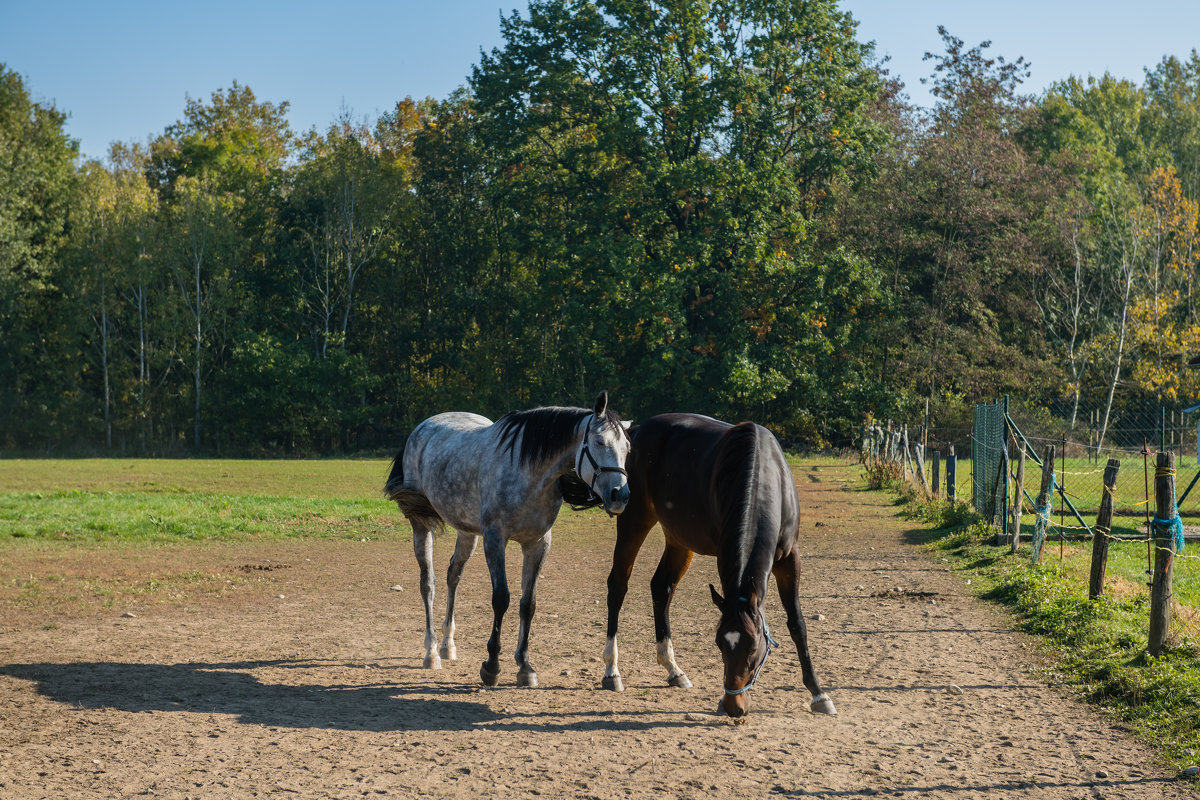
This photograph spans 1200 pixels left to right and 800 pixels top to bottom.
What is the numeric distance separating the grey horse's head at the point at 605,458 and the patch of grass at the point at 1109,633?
319cm

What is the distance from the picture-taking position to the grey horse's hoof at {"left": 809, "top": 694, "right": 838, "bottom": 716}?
19.2ft

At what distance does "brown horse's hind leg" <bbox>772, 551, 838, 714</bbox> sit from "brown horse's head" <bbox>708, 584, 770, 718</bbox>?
664 millimetres

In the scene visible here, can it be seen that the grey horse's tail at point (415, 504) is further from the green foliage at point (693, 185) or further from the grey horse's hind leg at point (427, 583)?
the green foliage at point (693, 185)

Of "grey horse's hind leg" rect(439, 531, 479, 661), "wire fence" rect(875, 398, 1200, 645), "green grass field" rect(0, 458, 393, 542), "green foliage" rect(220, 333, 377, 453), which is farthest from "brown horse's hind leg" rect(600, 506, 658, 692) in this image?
"green foliage" rect(220, 333, 377, 453)

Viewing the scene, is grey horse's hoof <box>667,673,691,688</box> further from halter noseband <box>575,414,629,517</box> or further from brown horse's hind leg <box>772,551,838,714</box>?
halter noseband <box>575,414,629,517</box>

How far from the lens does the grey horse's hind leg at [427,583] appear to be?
705 centimetres

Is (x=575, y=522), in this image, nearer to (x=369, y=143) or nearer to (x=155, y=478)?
(x=155, y=478)

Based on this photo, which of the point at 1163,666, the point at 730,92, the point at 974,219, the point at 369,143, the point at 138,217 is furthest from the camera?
the point at 369,143

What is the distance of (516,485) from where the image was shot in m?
6.65

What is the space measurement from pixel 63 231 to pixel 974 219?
3669cm

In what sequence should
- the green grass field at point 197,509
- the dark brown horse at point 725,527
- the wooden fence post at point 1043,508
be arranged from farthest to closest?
the green grass field at point 197,509
the wooden fence post at point 1043,508
the dark brown horse at point 725,527

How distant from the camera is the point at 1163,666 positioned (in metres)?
6.39

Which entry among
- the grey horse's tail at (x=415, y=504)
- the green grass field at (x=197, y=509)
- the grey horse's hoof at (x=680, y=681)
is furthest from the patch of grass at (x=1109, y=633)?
the green grass field at (x=197, y=509)

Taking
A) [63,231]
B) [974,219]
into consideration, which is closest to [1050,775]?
[974,219]
